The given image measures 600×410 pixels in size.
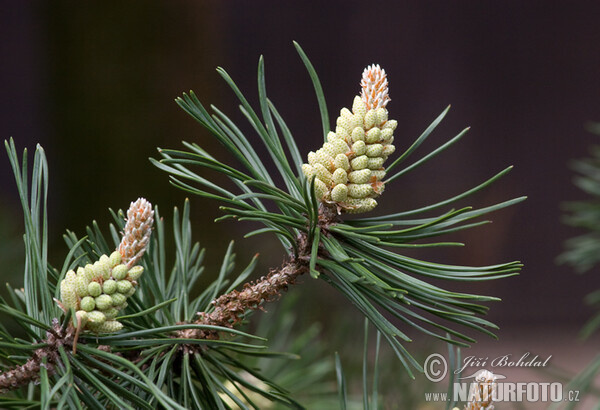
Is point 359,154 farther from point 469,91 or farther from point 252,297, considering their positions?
point 469,91

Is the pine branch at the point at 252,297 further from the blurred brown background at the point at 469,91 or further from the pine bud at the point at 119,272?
the blurred brown background at the point at 469,91

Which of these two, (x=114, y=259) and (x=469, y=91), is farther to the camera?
(x=469, y=91)

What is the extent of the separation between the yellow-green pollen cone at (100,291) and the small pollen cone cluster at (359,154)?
86mm

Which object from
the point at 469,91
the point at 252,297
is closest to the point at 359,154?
the point at 252,297

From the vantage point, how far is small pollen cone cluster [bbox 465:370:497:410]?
0.25m

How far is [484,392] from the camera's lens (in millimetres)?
246

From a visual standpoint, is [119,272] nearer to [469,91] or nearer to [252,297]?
[252,297]

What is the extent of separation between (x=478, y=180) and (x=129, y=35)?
3.58 ft

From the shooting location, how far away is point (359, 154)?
26 centimetres

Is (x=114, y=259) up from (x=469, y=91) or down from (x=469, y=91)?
down

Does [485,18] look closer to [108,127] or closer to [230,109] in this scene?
[230,109]

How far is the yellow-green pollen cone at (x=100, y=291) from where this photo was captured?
0.23m

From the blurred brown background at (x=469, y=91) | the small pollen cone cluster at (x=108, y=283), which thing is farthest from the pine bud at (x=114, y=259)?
the blurred brown background at (x=469, y=91)

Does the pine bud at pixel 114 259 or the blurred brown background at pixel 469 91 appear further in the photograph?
the blurred brown background at pixel 469 91
